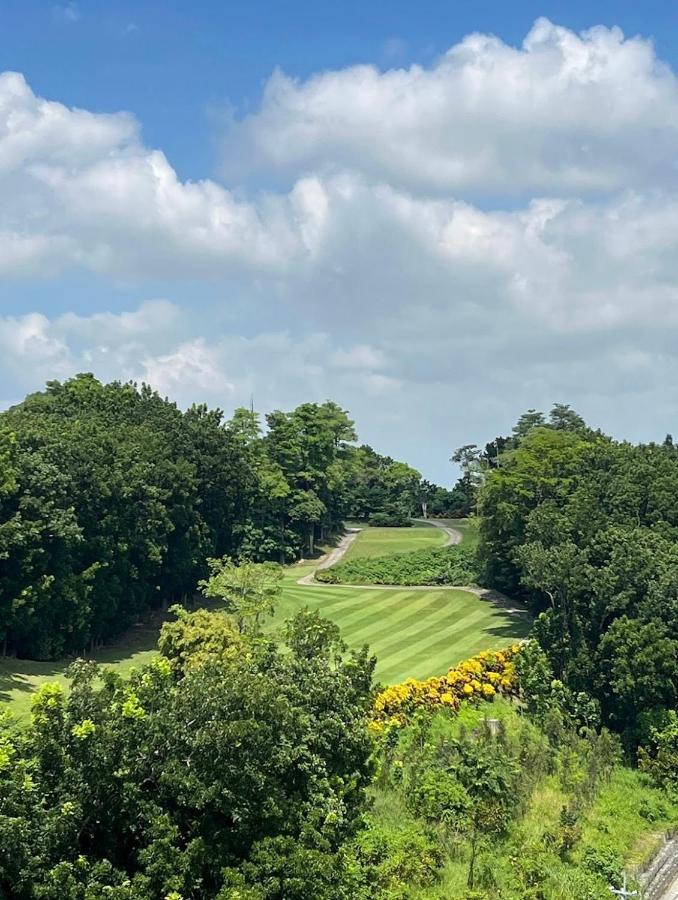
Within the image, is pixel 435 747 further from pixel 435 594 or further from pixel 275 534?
pixel 275 534

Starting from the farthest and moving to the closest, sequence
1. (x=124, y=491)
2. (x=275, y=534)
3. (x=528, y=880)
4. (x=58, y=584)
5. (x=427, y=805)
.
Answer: (x=275, y=534) < (x=124, y=491) < (x=58, y=584) < (x=427, y=805) < (x=528, y=880)

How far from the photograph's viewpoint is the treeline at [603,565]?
3450 cm

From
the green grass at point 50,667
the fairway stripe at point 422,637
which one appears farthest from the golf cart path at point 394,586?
the green grass at point 50,667

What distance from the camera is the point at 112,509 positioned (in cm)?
4594

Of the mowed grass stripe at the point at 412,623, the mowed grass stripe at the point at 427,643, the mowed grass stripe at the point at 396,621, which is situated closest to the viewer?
the mowed grass stripe at the point at 412,623

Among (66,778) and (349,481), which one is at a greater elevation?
(349,481)

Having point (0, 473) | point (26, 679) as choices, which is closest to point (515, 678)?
point (26, 679)

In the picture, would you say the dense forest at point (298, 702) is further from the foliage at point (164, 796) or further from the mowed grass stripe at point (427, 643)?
the mowed grass stripe at point (427, 643)

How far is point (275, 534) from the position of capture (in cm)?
7806

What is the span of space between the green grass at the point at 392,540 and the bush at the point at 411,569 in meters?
5.58

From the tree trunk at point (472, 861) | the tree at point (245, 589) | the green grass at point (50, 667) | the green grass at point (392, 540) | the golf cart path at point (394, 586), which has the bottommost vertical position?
the tree trunk at point (472, 861)

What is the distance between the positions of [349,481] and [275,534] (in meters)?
31.4

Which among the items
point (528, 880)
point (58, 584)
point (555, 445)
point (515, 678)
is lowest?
point (528, 880)

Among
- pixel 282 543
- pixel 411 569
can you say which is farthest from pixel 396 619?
pixel 282 543
